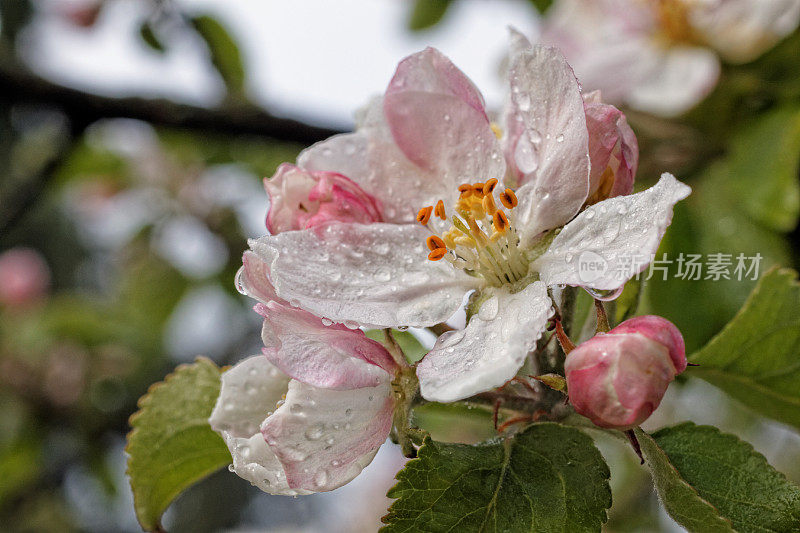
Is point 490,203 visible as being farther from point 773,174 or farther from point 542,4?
point 542,4

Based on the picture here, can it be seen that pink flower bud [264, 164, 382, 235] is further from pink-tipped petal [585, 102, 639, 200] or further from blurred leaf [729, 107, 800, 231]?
blurred leaf [729, 107, 800, 231]

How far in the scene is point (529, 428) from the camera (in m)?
0.72

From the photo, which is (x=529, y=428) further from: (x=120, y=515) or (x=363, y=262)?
(x=120, y=515)

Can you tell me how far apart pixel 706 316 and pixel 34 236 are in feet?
24.7

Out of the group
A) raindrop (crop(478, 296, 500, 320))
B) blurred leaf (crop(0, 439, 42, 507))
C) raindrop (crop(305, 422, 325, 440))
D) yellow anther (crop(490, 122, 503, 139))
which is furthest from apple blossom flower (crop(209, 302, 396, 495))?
blurred leaf (crop(0, 439, 42, 507))

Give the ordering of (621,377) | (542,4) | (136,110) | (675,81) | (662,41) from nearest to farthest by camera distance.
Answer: (621,377), (675,81), (662,41), (136,110), (542,4)

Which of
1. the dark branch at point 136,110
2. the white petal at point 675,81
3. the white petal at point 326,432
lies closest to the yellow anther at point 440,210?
the white petal at point 326,432

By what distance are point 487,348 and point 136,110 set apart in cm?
169

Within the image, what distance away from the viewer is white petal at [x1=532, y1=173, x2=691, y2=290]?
65cm

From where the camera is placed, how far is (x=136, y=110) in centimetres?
208

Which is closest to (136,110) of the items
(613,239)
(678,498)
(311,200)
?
(311,200)

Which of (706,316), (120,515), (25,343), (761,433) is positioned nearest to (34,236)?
(120,515)

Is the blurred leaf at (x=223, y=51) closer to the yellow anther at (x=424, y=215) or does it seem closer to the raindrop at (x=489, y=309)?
the yellow anther at (x=424, y=215)

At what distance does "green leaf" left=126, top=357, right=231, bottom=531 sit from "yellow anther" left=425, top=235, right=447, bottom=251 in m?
0.31
